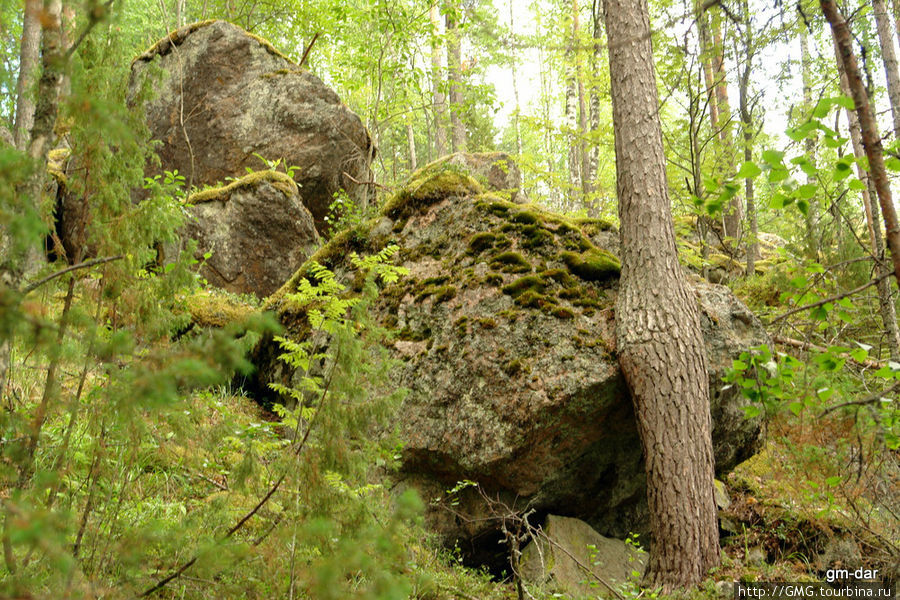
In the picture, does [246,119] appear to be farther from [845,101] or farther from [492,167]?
[845,101]

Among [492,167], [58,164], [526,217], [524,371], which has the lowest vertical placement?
[524,371]

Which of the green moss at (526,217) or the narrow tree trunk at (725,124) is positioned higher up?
the narrow tree trunk at (725,124)

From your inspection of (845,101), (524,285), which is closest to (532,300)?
(524,285)

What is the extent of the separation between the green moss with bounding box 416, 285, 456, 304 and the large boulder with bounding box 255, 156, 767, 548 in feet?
0.05

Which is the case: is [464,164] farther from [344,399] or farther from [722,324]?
[344,399]

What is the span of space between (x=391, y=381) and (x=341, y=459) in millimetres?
2596

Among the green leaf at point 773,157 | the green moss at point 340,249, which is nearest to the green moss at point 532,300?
the green moss at point 340,249

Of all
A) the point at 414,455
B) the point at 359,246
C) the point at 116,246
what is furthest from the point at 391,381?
the point at 116,246

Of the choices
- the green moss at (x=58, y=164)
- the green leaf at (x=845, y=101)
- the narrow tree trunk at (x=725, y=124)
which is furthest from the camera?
the green moss at (x=58, y=164)

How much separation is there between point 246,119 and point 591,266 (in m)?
7.52

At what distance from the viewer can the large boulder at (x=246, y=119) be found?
10047 millimetres

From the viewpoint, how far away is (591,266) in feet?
18.6

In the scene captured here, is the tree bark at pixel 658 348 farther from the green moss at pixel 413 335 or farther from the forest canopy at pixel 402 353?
the green moss at pixel 413 335

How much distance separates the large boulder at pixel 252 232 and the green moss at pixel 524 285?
4.32 metres
